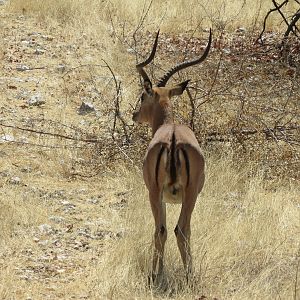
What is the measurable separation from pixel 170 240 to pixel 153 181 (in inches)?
34.3

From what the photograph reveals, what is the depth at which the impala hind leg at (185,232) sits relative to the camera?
228 inches

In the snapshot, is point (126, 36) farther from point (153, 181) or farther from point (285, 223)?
point (153, 181)

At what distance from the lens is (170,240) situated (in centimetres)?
646

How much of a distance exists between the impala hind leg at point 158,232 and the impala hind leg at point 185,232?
110 millimetres

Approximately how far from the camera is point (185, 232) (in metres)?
5.88

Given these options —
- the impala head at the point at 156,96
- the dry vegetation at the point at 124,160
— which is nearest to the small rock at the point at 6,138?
the dry vegetation at the point at 124,160

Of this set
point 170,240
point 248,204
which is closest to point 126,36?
point 248,204

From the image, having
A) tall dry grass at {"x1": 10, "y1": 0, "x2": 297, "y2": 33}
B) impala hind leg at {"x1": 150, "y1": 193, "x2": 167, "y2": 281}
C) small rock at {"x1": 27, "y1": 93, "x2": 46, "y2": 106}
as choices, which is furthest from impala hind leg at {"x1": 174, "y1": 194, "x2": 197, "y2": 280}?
tall dry grass at {"x1": 10, "y1": 0, "x2": 297, "y2": 33}

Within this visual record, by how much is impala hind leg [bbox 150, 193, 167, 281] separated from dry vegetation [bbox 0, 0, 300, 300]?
0.11m

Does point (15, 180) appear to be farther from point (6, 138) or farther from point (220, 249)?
point (220, 249)

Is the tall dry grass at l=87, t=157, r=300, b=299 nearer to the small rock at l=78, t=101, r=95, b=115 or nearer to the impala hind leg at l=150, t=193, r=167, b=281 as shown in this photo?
the impala hind leg at l=150, t=193, r=167, b=281

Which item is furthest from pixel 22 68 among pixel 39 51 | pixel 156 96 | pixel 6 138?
pixel 156 96

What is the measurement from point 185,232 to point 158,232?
20 cm

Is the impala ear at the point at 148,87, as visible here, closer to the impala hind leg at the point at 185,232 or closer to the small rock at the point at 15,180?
the impala hind leg at the point at 185,232
